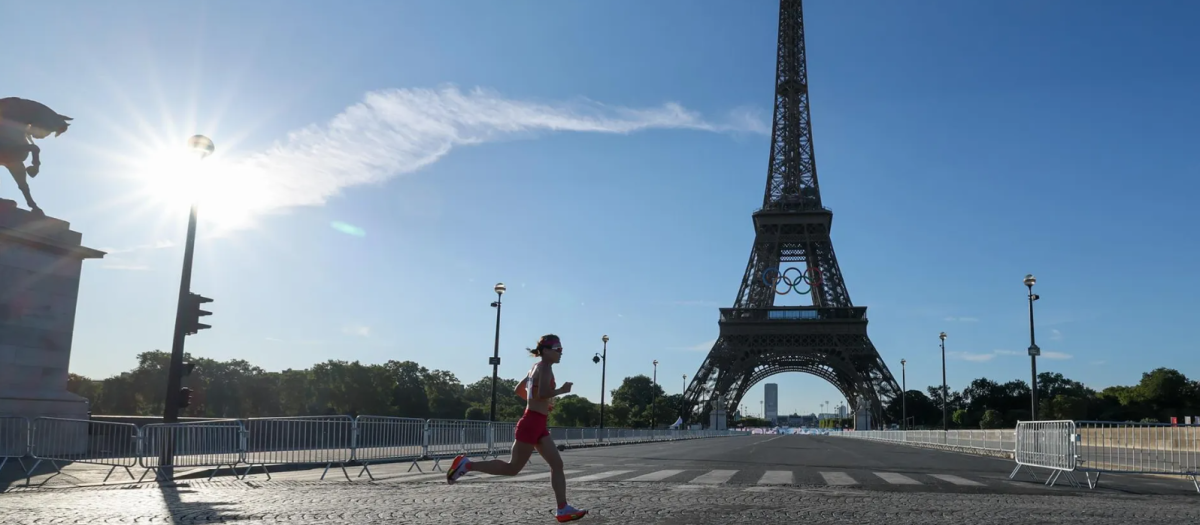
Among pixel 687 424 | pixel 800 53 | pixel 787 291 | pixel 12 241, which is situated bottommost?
pixel 687 424

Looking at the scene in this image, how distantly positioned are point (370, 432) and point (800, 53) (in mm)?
69326

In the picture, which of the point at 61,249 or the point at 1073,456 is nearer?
the point at 1073,456

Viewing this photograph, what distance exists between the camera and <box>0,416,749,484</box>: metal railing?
520 inches

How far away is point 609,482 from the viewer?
12.5m

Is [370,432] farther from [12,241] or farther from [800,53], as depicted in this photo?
[800,53]

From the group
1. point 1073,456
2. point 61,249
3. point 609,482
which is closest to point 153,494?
point 609,482

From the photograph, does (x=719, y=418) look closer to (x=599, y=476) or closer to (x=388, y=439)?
(x=388, y=439)

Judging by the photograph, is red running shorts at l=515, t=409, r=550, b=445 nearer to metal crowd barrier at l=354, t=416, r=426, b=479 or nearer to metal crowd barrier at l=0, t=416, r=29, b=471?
metal crowd barrier at l=354, t=416, r=426, b=479

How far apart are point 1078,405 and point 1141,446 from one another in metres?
74.4

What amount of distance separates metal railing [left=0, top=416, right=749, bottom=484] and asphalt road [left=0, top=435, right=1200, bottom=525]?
1.05 m

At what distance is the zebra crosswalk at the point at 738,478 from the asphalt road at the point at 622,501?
0.10 feet

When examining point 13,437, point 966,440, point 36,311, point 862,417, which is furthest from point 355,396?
point 13,437

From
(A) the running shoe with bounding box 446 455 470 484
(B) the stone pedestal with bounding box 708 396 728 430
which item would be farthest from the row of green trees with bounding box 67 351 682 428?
(A) the running shoe with bounding box 446 455 470 484

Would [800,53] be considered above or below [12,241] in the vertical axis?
above
